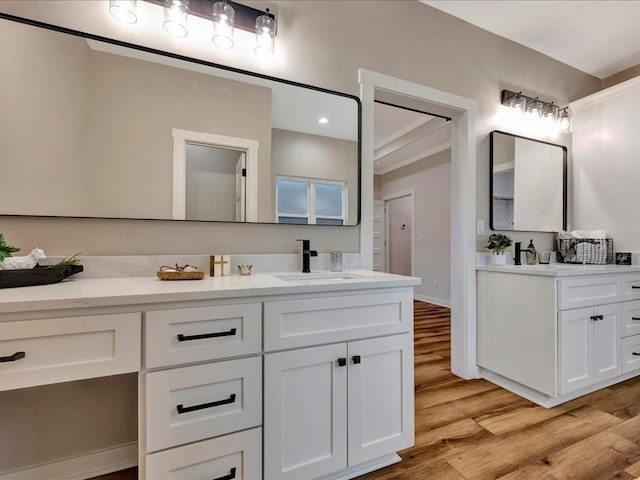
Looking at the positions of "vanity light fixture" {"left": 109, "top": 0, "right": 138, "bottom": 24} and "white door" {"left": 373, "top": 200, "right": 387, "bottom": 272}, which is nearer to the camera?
"vanity light fixture" {"left": 109, "top": 0, "right": 138, "bottom": 24}

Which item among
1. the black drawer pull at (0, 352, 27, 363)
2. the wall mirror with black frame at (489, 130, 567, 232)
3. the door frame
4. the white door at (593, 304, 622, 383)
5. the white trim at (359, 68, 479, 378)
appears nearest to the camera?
the black drawer pull at (0, 352, 27, 363)

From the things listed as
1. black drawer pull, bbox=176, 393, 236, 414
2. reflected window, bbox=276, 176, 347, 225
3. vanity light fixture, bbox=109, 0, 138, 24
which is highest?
vanity light fixture, bbox=109, 0, 138, 24

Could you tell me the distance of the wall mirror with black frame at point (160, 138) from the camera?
1299 millimetres

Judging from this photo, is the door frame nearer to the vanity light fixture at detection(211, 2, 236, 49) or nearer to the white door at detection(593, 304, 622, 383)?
the white door at detection(593, 304, 622, 383)

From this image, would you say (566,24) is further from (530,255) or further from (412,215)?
(412,215)

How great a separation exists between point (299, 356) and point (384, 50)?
196cm

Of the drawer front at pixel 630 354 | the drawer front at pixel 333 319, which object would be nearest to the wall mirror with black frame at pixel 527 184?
the drawer front at pixel 630 354

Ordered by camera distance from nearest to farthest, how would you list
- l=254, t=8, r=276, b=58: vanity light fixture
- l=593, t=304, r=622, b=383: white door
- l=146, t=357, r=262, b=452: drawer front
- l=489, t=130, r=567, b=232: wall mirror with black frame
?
l=146, t=357, r=262, b=452: drawer front < l=254, t=8, r=276, b=58: vanity light fixture < l=593, t=304, r=622, b=383: white door < l=489, t=130, r=567, b=232: wall mirror with black frame

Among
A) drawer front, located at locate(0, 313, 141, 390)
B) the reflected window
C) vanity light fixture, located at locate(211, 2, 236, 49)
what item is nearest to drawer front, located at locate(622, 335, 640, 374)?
the reflected window

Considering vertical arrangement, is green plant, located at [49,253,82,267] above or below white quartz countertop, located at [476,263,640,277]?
above

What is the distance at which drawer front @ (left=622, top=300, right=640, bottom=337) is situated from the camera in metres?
2.17

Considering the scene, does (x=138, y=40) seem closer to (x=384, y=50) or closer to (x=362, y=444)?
(x=384, y=50)

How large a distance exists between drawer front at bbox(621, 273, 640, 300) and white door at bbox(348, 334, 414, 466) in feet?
6.23

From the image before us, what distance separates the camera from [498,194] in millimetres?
2441
